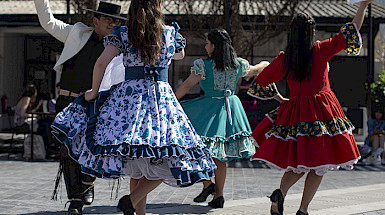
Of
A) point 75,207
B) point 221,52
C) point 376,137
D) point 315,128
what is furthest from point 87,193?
point 376,137

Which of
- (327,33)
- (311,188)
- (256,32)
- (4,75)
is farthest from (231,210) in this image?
(4,75)

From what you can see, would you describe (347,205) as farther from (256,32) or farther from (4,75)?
(4,75)

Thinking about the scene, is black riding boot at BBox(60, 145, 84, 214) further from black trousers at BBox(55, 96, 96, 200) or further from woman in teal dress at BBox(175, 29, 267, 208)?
woman in teal dress at BBox(175, 29, 267, 208)

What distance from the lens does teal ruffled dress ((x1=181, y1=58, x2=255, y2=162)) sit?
6.34 metres

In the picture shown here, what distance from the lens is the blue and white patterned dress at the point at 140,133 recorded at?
14.3 feet

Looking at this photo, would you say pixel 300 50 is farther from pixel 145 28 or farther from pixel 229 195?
pixel 229 195

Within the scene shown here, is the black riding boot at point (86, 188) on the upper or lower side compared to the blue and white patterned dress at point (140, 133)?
lower

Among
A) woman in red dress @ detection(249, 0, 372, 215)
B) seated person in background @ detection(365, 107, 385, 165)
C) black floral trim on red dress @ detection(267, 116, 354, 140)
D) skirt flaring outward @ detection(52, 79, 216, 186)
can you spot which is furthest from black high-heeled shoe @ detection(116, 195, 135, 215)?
seated person in background @ detection(365, 107, 385, 165)

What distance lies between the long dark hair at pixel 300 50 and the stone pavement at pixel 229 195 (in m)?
1.44

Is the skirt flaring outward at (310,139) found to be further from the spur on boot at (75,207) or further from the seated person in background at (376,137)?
the seated person in background at (376,137)

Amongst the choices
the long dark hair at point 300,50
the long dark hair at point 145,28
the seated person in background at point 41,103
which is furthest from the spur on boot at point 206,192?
the seated person in background at point 41,103

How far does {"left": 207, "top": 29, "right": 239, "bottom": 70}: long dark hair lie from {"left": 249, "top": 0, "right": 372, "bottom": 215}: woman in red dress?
3.83 feet

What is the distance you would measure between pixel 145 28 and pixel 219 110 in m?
2.10

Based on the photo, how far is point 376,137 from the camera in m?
12.0
